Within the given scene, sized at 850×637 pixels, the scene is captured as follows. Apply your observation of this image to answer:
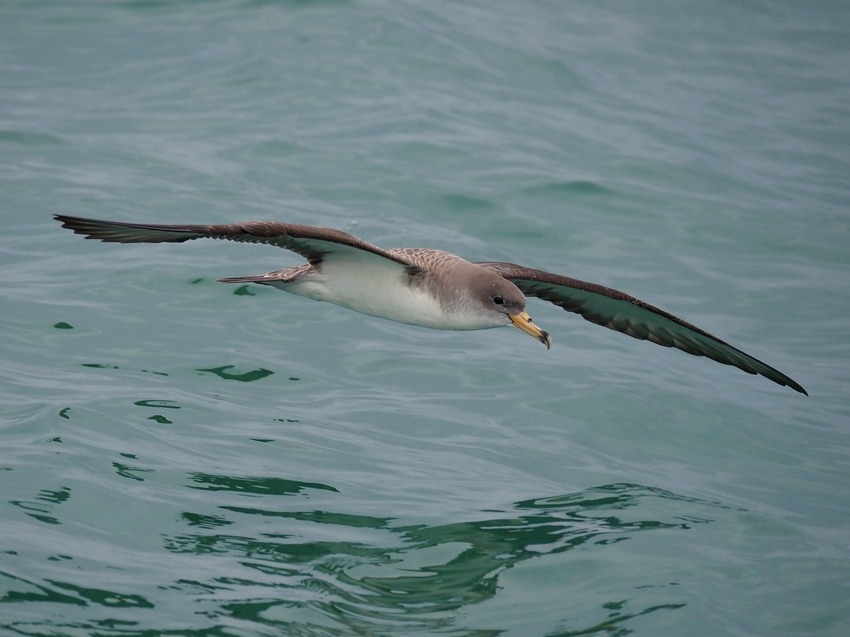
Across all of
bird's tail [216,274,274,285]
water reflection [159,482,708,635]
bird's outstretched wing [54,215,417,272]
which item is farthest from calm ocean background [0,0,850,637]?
bird's outstretched wing [54,215,417,272]

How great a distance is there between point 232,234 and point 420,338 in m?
4.21

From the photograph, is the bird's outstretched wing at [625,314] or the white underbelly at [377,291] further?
the bird's outstretched wing at [625,314]

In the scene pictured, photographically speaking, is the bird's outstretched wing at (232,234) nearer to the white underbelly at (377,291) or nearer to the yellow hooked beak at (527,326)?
the white underbelly at (377,291)

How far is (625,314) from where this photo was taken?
10883 millimetres

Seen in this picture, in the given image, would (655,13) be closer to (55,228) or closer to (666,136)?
(666,136)

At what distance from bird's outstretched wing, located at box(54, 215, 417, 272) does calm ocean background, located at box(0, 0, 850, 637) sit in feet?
5.18

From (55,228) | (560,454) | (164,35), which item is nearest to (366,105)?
(164,35)

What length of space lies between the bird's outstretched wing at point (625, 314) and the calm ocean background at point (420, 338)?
633 millimetres

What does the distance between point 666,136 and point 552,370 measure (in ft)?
23.1

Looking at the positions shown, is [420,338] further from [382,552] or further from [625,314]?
[382,552]

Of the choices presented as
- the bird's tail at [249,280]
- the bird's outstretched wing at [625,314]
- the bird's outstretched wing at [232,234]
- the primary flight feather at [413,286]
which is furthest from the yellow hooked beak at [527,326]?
the bird's tail at [249,280]

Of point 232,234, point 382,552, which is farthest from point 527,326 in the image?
point 232,234

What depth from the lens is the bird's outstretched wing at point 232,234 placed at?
791 cm

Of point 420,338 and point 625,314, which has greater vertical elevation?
point 625,314
